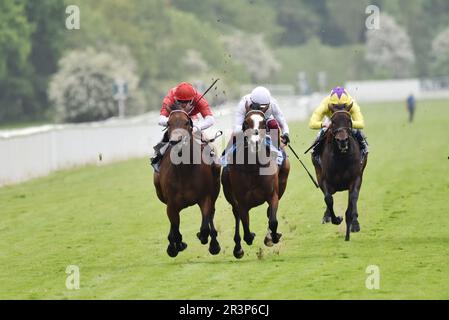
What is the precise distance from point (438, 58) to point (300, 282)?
107 m

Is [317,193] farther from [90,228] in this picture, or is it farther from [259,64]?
[259,64]

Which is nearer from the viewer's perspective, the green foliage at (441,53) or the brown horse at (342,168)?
the brown horse at (342,168)

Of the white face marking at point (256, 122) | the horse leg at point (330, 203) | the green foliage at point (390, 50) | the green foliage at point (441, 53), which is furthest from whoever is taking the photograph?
the green foliage at point (390, 50)

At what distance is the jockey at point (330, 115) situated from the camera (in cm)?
1486

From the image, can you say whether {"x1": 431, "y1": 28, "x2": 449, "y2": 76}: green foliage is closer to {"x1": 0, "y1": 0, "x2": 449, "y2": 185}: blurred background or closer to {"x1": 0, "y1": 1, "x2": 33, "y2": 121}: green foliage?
{"x1": 0, "y1": 0, "x2": 449, "y2": 185}: blurred background

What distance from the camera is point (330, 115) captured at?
15414 mm

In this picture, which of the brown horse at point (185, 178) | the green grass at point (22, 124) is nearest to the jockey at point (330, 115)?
the brown horse at point (185, 178)

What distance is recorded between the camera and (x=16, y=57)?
223 feet

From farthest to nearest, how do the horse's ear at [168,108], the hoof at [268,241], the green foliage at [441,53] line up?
the green foliage at [441,53] < the hoof at [268,241] < the horse's ear at [168,108]

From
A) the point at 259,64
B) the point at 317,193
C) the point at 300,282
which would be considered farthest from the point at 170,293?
the point at 259,64

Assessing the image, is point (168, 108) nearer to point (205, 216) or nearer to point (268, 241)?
point (205, 216)

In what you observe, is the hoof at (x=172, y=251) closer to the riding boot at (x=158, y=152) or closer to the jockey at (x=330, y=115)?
the riding boot at (x=158, y=152)

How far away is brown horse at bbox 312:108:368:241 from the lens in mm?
14578

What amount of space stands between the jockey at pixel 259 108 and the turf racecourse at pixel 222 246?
1414mm
